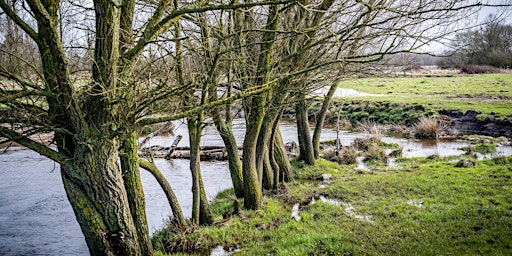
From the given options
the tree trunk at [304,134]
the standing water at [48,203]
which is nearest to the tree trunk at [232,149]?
the standing water at [48,203]

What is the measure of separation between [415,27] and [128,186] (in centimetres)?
810

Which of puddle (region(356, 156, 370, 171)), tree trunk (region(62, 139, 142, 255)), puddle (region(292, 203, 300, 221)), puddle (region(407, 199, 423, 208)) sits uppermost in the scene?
tree trunk (region(62, 139, 142, 255))

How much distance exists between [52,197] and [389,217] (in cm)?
1228

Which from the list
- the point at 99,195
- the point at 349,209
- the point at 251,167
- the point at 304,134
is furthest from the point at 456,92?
the point at 99,195

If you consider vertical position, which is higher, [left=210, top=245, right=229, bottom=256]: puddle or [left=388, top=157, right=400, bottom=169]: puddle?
[left=388, top=157, right=400, bottom=169]: puddle

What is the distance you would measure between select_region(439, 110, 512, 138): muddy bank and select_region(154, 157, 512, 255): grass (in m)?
11.0

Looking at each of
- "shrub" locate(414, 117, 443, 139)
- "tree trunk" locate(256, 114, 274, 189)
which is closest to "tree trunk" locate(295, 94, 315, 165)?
"tree trunk" locate(256, 114, 274, 189)

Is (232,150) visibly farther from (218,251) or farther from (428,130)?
(428,130)

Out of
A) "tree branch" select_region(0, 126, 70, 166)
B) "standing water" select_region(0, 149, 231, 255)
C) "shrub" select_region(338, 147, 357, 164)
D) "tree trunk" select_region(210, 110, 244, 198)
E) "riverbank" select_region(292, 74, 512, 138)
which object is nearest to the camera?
"tree branch" select_region(0, 126, 70, 166)

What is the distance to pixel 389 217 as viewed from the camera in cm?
984

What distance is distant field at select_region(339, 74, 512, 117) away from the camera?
2998 centimetres

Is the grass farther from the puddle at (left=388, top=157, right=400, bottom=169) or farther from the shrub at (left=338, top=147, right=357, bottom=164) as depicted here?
the shrub at (left=338, top=147, right=357, bottom=164)

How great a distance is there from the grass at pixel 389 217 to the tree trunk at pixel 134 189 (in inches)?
65.8

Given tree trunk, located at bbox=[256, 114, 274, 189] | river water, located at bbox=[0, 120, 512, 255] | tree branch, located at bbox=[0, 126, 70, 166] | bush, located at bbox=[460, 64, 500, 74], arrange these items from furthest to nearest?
1. bush, located at bbox=[460, 64, 500, 74]
2. tree trunk, located at bbox=[256, 114, 274, 189]
3. river water, located at bbox=[0, 120, 512, 255]
4. tree branch, located at bbox=[0, 126, 70, 166]
